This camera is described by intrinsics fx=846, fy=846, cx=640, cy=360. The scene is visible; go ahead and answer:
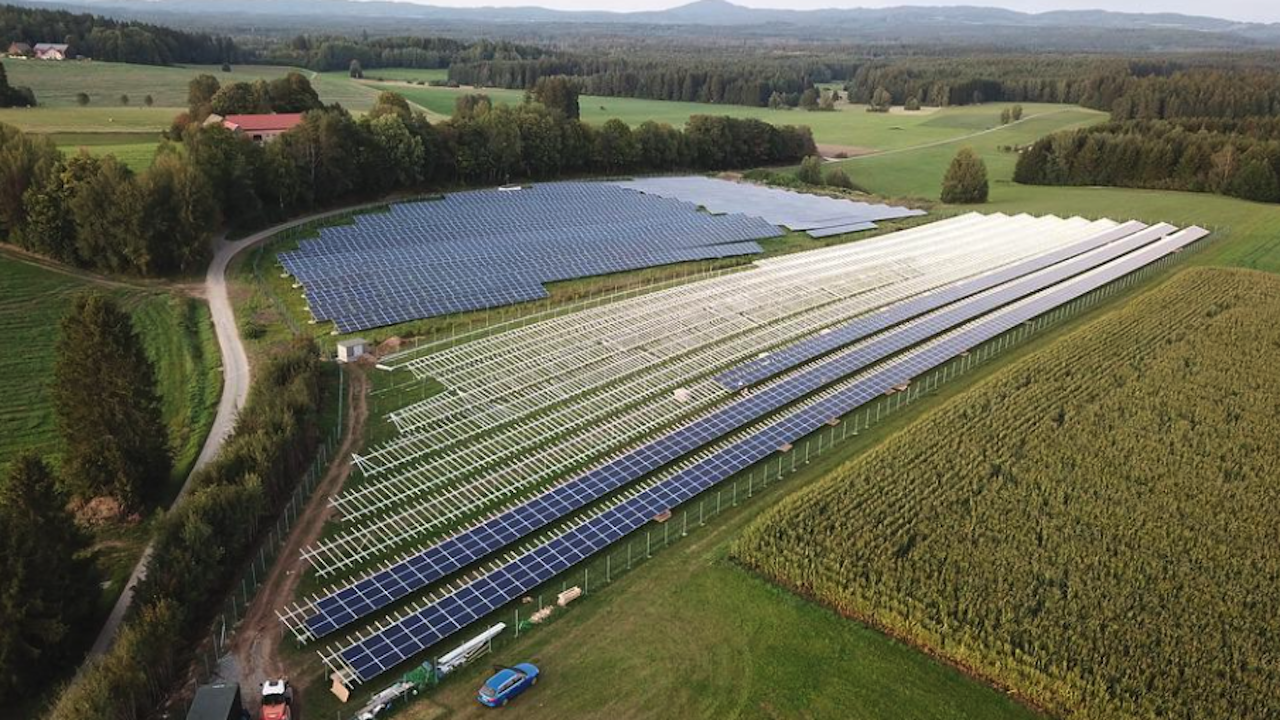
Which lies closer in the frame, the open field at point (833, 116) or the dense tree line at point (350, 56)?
the open field at point (833, 116)

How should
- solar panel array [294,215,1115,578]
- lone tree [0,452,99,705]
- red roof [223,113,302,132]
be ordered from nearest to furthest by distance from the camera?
lone tree [0,452,99,705]
solar panel array [294,215,1115,578]
red roof [223,113,302,132]

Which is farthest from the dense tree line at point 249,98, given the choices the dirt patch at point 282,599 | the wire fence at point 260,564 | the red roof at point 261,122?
the dirt patch at point 282,599

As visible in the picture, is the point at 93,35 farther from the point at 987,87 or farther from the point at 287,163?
the point at 987,87

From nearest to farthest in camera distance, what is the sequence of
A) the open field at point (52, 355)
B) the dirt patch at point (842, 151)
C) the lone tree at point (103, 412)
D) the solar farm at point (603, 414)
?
the solar farm at point (603, 414) < the lone tree at point (103, 412) < the open field at point (52, 355) < the dirt patch at point (842, 151)

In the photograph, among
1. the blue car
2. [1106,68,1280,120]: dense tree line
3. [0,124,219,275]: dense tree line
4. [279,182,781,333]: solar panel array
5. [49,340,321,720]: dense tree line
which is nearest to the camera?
[49,340,321,720]: dense tree line

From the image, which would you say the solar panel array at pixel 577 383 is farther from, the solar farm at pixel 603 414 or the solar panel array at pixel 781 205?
the solar panel array at pixel 781 205

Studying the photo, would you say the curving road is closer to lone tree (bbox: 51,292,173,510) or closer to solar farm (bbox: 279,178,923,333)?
lone tree (bbox: 51,292,173,510)

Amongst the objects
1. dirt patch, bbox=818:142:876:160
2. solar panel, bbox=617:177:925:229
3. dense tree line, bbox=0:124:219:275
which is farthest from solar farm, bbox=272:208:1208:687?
dirt patch, bbox=818:142:876:160
